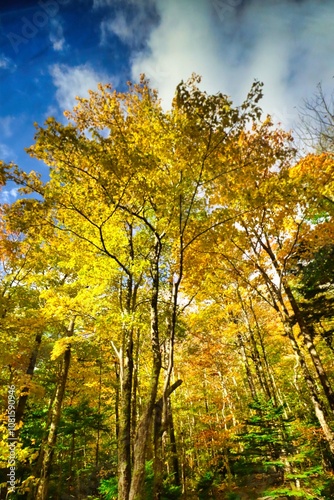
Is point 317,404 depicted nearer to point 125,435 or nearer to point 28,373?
point 125,435

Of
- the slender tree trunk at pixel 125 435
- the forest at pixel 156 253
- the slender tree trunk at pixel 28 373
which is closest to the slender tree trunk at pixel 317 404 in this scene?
the forest at pixel 156 253

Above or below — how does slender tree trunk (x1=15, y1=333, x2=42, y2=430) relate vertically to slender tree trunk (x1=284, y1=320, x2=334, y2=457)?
above

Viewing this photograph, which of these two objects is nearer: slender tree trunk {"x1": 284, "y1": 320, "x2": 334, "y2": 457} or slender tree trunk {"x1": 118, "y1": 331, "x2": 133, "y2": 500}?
slender tree trunk {"x1": 284, "y1": 320, "x2": 334, "y2": 457}

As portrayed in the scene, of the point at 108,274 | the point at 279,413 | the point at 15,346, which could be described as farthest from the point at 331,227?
the point at 15,346

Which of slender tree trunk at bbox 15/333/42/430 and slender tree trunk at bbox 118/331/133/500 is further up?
slender tree trunk at bbox 15/333/42/430

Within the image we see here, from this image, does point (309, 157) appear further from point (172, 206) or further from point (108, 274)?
point (108, 274)

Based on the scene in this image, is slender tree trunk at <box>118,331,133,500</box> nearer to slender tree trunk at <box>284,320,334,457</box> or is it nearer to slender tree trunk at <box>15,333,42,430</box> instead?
slender tree trunk at <box>15,333,42,430</box>

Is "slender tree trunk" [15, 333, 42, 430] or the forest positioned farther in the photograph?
"slender tree trunk" [15, 333, 42, 430]

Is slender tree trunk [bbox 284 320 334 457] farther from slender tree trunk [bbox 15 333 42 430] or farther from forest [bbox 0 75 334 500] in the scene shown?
slender tree trunk [bbox 15 333 42 430]

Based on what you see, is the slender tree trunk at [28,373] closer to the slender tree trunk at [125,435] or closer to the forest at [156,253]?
the forest at [156,253]

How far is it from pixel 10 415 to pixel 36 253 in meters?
5.65

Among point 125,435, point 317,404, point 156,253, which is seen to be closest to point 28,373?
point 125,435

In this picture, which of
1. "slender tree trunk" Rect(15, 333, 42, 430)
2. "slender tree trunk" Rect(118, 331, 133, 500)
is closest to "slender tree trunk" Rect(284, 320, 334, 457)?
"slender tree trunk" Rect(118, 331, 133, 500)

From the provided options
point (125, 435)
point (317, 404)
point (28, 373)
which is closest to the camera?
point (317, 404)
